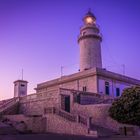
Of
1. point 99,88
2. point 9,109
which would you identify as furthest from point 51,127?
point 99,88

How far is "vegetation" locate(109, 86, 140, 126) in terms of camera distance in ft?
59.7

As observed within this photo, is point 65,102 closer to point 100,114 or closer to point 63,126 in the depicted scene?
point 100,114

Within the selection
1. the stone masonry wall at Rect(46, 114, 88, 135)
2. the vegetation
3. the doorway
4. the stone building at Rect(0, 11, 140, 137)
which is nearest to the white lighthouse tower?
the stone building at Rect(0, 11, 140, 137)

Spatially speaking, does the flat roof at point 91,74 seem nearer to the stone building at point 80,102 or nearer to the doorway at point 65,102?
the stone building at point 80,102

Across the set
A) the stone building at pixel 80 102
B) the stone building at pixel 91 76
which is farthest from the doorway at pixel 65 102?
the stone building at pixel 91 76

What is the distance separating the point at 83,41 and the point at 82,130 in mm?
24069

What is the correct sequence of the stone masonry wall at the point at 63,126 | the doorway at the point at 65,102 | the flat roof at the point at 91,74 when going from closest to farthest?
the stone masonry wall at the point at 63,126
the doorway at the point at 65,102
the flat roof at the point at 91,74

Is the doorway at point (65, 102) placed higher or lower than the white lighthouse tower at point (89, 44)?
lower

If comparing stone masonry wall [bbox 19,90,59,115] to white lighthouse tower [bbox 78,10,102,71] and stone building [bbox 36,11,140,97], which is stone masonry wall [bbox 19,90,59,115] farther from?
white lighthouse tower [bbox 78,10,102,71]

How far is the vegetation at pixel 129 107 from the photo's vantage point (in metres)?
18.2

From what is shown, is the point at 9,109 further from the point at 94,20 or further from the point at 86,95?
the point at 94,20

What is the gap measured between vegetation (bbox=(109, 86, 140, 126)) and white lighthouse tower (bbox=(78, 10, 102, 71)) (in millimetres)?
21360

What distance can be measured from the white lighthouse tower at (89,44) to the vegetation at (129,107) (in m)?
21.4

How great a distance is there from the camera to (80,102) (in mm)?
29172
